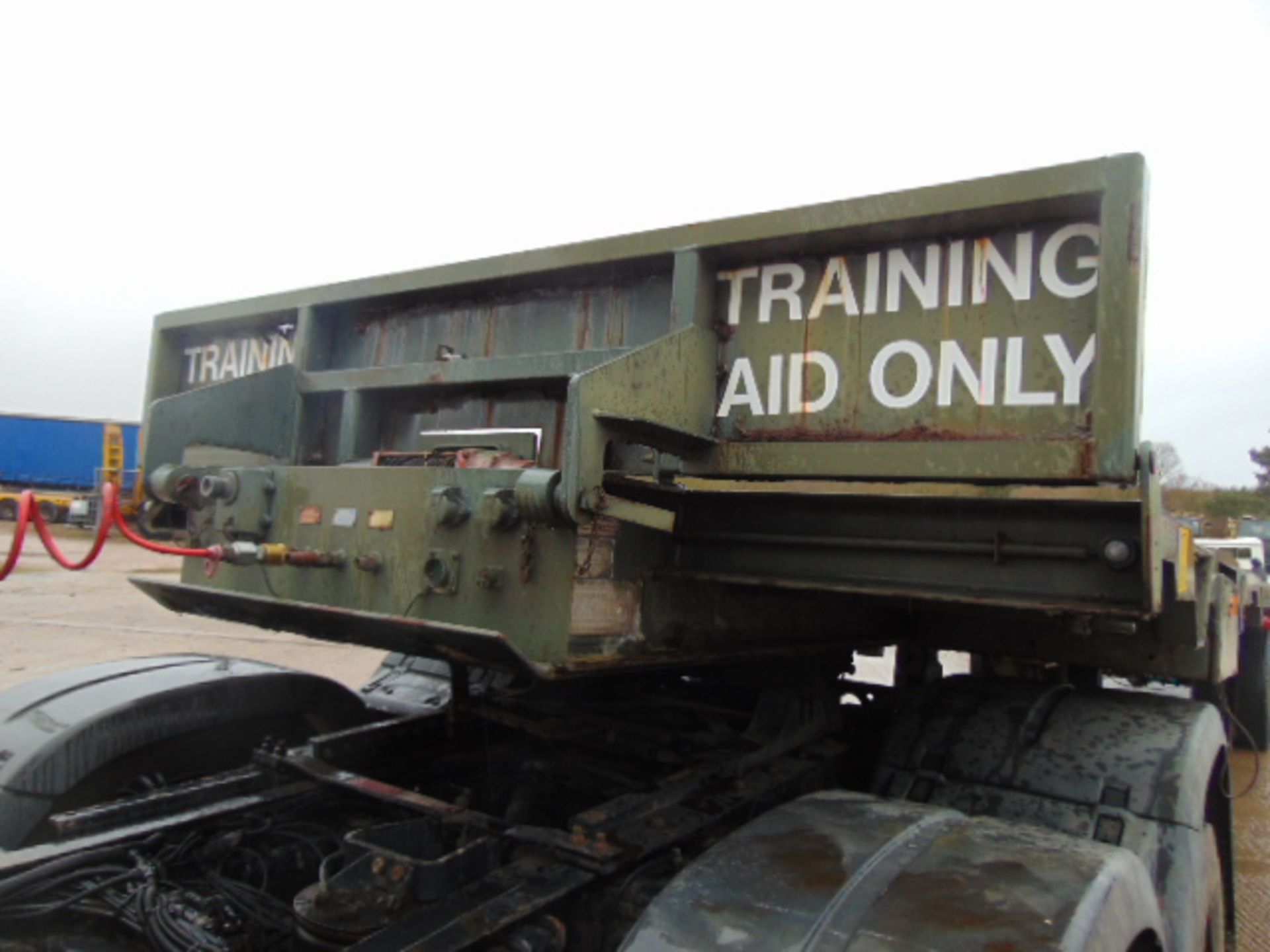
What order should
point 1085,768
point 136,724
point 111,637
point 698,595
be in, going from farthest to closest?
point 111,637
point 136,724
point 1085,768
point 698,595

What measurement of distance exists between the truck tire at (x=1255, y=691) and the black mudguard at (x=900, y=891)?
6136 millimetres

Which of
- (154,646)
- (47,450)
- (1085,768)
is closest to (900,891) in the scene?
(1085,768)

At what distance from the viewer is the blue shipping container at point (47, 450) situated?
1177 inches

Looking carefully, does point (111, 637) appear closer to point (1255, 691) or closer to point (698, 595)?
point (698, 595)

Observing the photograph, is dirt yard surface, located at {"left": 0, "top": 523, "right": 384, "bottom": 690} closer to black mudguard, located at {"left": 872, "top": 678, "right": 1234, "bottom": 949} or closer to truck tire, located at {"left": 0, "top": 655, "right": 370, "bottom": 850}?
truck tire, located at {"left": 0, "top": 655, "right": 370, "bottom": 850}

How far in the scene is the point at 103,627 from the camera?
12078 mm

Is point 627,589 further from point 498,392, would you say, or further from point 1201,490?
point 1201,490

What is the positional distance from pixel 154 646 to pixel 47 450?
2369cm

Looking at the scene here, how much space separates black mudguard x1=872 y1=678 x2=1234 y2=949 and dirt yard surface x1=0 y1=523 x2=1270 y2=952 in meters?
2.01

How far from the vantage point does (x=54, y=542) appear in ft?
6.00

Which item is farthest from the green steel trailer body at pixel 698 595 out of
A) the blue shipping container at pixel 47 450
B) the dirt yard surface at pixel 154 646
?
the blue shipping container at pixel 47 450

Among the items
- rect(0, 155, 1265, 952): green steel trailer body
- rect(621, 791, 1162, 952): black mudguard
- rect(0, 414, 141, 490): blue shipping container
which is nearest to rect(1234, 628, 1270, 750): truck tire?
rect(0, 155, 1265, 952): green steel trailer body

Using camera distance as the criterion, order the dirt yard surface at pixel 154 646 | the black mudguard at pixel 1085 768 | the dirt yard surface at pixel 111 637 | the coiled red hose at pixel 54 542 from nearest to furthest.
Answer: the coiled red hose at pixel 54 542 → the black mudguard at pixel 1085 768 → the dirt yard surface at pixel 154 646 → the dirt yard surface at pixel 111 637

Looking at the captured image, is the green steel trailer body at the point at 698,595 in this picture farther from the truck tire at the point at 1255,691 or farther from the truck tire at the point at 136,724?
the truck tire at the point at 1255,691
